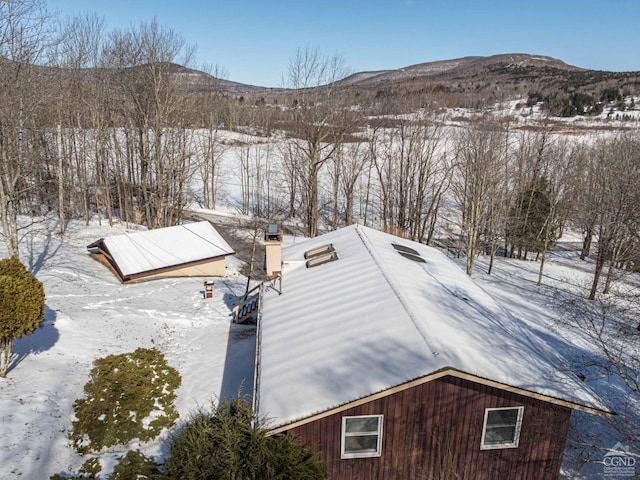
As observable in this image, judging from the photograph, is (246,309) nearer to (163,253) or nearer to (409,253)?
(409,253)

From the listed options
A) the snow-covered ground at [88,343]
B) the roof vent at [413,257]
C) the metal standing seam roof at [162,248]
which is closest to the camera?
the snow-covered ground at [88,343]

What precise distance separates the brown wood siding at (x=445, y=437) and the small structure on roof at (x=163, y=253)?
14.2m

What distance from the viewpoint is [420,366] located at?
794 centimetres

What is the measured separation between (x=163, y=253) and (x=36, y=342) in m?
8.60

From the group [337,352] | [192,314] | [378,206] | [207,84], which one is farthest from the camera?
[378,206]

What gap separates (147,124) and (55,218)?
890 centimetres

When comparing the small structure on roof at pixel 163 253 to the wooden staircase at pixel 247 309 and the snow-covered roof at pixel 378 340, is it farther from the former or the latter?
the snow-covered roof at pixel 378 340

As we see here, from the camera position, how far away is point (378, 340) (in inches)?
354

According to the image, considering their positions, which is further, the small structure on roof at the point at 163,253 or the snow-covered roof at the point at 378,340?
the small structure on roof at the point at 163,253

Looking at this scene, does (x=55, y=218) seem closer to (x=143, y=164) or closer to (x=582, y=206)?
(x=143, y=164)

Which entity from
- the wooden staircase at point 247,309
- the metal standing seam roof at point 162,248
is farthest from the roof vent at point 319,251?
the metal standing seam roof at point 162,248

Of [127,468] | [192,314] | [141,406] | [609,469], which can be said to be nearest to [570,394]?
[609,469]

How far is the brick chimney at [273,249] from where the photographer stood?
13.4 metres

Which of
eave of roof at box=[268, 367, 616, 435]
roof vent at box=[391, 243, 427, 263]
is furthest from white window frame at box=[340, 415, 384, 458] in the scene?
roof vent at box=[391, 243, 427, 263]
